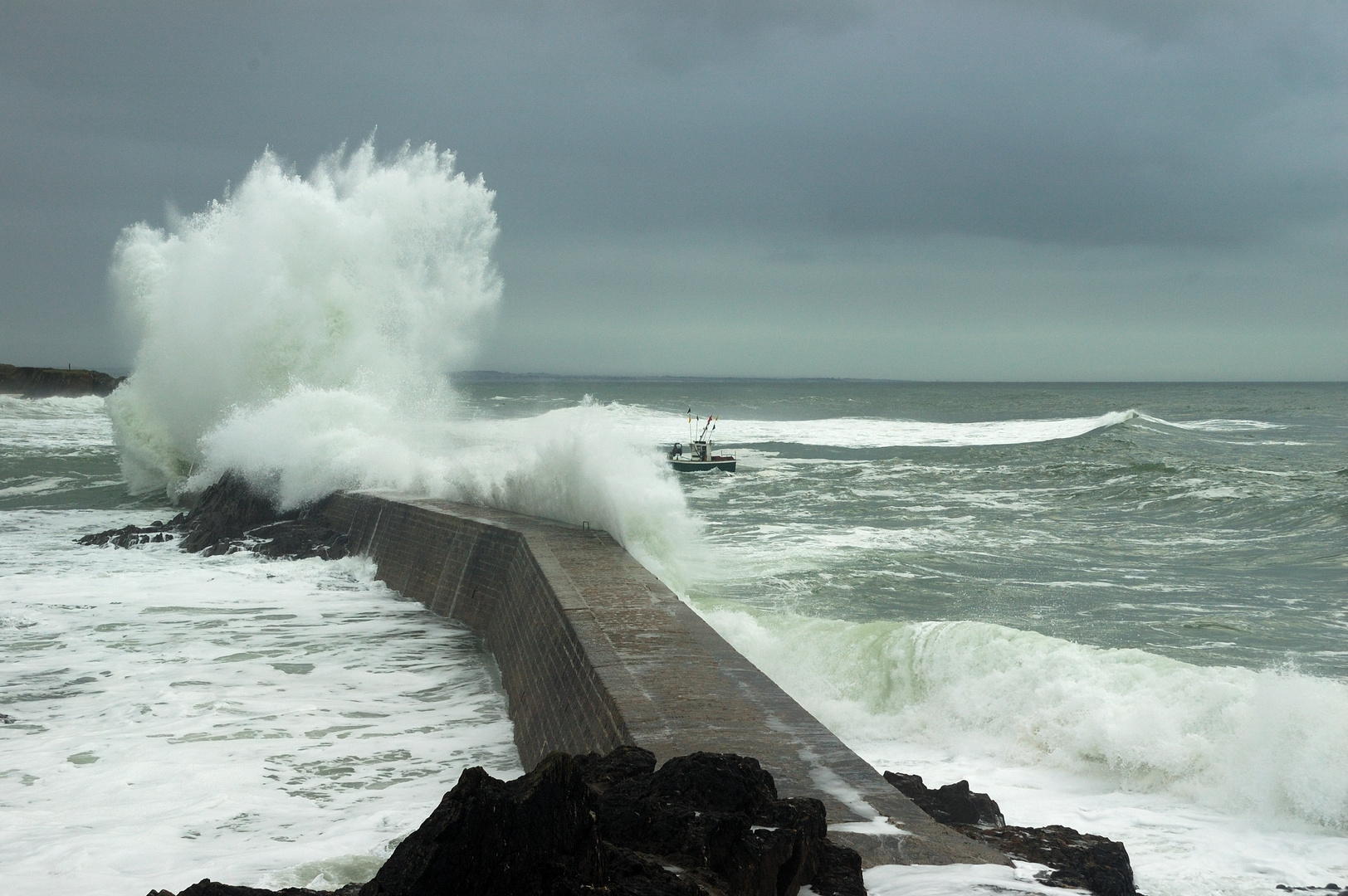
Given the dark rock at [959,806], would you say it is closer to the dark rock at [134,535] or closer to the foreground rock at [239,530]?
the foreground rock at [239,530]

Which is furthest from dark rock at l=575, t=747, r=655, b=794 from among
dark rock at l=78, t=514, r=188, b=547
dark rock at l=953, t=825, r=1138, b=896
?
dark rock at l=78, t=514, r=188, b=547

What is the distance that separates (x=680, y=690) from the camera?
5.45 meters

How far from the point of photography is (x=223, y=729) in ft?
22.1

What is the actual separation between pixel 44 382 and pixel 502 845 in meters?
80.2

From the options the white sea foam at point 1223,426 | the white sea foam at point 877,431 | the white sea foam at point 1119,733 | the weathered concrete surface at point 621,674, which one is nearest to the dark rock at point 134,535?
the weathered concrete surface at point 621,674

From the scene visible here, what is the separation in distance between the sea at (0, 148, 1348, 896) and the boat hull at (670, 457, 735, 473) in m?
3.91

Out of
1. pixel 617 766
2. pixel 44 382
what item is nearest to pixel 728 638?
pixel 617 766

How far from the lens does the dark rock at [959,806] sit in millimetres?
5230

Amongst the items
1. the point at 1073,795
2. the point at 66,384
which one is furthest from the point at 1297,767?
the point at 66,384

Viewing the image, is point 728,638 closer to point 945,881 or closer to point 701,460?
point 945,881

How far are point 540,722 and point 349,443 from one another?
11203mm

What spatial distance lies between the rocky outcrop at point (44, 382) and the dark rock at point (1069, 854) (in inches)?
2951

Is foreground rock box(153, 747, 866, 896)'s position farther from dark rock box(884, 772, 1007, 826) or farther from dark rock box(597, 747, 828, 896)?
dark rock box(884, 772, 1007, 826)

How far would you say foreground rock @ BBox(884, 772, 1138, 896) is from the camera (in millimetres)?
4316
